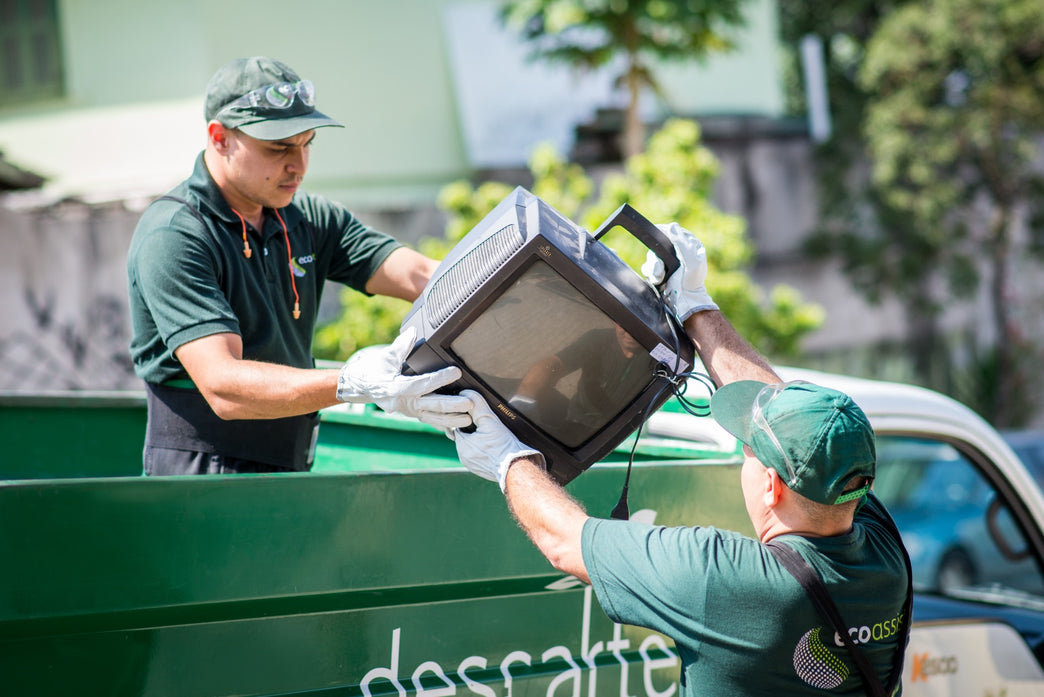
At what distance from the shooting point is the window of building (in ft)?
29.6

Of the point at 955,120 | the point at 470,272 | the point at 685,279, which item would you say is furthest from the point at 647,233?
the point at 955,120

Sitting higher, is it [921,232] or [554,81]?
[554,81]

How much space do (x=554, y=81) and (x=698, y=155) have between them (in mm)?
3929

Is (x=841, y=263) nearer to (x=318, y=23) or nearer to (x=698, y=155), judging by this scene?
(x=698, y=155)

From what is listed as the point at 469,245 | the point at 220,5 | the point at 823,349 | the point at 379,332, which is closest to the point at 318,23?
the point at 220,5

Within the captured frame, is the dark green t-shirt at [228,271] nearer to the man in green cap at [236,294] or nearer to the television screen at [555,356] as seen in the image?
the man in green cap at [236,294]

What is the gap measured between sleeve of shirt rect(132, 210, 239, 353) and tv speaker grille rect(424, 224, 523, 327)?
53cm

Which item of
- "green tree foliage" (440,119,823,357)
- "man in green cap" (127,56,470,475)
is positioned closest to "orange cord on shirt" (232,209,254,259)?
"man in green cap" (127,56,470,475)

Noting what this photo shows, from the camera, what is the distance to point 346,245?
288 centimetres

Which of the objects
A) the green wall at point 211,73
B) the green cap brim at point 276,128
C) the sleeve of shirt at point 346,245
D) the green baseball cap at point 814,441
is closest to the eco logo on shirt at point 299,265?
the sleeve of shirt at point 346,245

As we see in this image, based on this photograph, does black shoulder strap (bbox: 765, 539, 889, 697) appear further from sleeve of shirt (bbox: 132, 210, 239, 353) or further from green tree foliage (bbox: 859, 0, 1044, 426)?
green tree foliage (bbox: 859, 0, 1044, 426)

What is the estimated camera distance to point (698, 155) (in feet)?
22.4

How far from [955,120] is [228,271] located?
31.9 feet

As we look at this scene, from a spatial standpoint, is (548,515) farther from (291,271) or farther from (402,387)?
(291,271)
